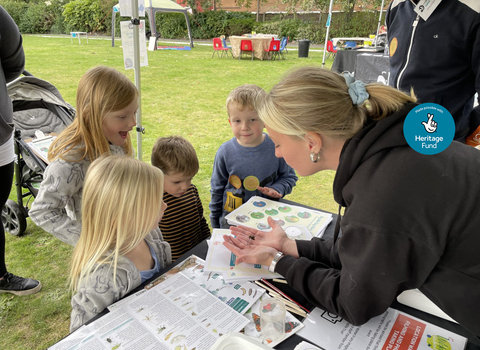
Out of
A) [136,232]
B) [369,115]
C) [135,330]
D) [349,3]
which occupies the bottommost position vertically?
[135,330]

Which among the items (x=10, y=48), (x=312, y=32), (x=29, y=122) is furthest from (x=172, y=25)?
(x=10, y=48)

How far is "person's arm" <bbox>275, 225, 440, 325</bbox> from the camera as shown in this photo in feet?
2.95

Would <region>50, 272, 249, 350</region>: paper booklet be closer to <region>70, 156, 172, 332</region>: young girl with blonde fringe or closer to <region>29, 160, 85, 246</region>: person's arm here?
<region>70, 156, 172, 332</region>: young girl with blonde fringe

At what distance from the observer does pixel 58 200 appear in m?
1.66

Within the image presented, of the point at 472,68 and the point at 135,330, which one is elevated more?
the point at 472,68

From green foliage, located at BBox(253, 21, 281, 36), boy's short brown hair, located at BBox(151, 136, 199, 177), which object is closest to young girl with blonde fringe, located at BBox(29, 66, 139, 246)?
boy's short brown hair, located at BBox(151, 136, 199, 177)

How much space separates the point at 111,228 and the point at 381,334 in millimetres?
986

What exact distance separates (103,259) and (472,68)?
6.47 ft

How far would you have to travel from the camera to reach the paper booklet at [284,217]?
66.6 inches

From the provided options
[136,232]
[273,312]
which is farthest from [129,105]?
[273,312]

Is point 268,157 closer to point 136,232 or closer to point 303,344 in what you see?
point 136,232

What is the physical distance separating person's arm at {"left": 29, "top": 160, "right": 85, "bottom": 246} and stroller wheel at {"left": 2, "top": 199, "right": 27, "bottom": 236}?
5.39 ft

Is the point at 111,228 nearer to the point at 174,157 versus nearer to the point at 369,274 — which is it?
the point at 174,157

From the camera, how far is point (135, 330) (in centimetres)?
105
